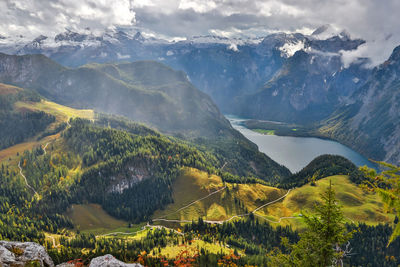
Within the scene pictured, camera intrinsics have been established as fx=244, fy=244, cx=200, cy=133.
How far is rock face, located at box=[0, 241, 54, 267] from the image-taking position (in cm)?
4038

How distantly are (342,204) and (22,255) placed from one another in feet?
529

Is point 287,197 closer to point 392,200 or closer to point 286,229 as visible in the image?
point 286,229

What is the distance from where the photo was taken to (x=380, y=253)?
417ft

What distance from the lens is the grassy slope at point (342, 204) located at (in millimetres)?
147250

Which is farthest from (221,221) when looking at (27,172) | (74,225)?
(27,172)

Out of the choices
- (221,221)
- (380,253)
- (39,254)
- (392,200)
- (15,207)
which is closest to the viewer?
(392,200)

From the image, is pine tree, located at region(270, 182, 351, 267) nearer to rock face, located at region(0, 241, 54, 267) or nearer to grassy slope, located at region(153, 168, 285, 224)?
rock face, located at region(0, 241, 54, 267)

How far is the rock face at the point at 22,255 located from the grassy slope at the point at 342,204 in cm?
12760

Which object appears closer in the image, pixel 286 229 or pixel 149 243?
pixel 149 243

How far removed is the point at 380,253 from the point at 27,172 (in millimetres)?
243114

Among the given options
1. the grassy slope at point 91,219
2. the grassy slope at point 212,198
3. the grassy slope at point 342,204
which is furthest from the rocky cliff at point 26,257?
the grassy slope at point 342,204

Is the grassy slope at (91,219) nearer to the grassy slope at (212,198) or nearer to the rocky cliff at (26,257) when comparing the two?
the grassy slope at (212,198)

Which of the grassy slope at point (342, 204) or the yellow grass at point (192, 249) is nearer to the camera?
the yellow grass at point (192, 249)

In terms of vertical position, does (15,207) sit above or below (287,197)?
below
